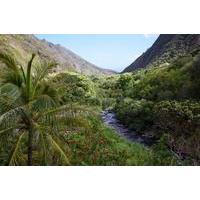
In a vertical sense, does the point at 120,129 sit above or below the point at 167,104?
below

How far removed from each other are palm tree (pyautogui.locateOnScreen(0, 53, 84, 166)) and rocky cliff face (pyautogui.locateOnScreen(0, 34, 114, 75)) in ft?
3.27

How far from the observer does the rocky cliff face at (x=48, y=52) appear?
34.0 ft

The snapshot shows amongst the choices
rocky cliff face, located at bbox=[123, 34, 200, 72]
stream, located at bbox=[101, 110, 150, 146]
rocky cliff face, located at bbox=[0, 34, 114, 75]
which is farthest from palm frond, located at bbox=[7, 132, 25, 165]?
rocky cliff face, located at bbox=[123, 34, 200, 72]

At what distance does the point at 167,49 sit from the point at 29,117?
4.55m

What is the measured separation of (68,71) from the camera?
10.8 m

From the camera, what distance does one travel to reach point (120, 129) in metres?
12.0

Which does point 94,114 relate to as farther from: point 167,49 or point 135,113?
point 167,49

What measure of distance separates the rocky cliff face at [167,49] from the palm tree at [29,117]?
2.77 m

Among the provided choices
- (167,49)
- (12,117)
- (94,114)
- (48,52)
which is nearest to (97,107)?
(94,114)

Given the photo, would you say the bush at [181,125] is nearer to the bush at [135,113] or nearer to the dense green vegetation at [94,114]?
the dense green vegetation at [94,114]

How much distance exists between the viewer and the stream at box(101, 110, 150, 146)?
11537 mm

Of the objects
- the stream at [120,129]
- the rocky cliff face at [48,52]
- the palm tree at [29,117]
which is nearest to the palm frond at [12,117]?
the palm tree at [29,117]
